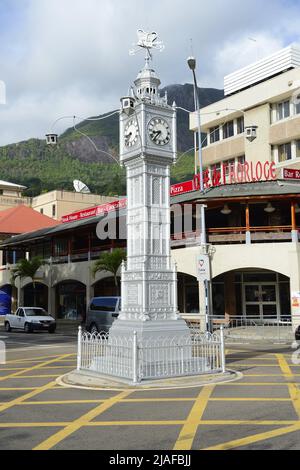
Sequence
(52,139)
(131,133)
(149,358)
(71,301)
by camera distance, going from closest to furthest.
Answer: (149,358) < (131,133) < (52,139) < (71,301)

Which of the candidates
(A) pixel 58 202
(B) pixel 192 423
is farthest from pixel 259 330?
(A) pixel 58 202

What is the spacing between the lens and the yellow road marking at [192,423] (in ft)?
23.3

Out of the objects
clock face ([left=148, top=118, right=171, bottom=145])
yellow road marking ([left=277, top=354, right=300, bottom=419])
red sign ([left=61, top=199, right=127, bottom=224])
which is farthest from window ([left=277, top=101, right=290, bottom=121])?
clock face ([left=148, top=118, right=171, bottom=145])

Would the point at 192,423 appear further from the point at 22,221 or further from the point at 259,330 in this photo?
the point at 22,221

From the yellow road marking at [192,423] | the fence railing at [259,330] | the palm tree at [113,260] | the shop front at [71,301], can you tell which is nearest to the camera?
the yellow road marking at [192,423]

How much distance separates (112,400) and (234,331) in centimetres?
1690

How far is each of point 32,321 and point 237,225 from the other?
1353cm

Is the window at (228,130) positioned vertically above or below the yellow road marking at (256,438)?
above

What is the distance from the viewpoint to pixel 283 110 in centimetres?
3900

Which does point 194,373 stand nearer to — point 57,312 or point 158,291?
point 158,291

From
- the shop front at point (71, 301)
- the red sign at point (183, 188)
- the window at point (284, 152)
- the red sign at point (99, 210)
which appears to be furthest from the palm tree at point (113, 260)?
the window at point (284, 152)

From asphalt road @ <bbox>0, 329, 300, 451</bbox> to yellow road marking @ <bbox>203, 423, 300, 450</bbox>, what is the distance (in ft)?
0.04

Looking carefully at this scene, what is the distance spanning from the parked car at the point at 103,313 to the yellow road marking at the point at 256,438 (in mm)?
19432

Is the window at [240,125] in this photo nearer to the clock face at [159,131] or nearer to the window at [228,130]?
the window at [228,130]
